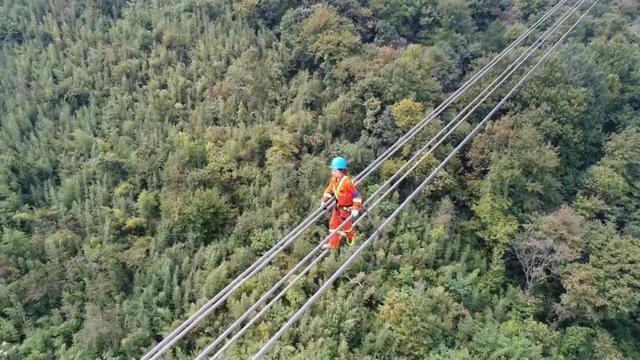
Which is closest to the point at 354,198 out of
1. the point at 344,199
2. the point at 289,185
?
the point at 344,199

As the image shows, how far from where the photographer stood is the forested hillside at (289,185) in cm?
1359

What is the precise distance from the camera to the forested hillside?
13586 mm

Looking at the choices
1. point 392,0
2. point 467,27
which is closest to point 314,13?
point 392,0

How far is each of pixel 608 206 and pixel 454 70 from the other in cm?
857

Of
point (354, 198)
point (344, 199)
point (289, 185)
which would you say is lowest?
point (289, 185)

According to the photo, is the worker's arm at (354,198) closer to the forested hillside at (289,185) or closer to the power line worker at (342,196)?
the power line worker at (342,196)

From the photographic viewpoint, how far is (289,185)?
658 inches

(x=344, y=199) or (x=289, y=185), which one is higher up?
(x=344, y=199)

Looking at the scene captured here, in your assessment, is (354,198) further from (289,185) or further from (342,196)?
(289,185)

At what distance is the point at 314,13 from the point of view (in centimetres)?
2180

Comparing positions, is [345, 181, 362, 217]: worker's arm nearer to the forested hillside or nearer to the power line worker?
the power line worker

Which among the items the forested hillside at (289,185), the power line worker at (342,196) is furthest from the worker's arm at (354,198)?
the forested hillside at (289,185)

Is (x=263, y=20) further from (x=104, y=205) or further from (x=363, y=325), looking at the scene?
(x=363, y=325)

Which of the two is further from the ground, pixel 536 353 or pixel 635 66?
pixel 635 66
